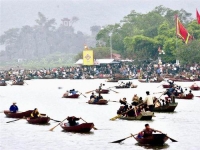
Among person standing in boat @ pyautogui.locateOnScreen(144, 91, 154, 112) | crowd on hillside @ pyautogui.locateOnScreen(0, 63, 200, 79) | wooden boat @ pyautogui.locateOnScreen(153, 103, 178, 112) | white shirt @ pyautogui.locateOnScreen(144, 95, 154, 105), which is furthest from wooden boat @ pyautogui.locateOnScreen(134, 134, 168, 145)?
crowd on hillside @ pyautogui.locateOnScreen(0, 63, 200, 79)

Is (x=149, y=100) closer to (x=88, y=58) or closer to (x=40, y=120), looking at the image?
(x=40, y=120)

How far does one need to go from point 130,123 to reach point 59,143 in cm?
876

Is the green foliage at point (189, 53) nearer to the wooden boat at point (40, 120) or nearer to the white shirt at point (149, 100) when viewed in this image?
the white shirt at point (149, 100)

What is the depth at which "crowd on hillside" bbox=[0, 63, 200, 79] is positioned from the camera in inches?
5032

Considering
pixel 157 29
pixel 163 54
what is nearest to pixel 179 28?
pixel 163 54

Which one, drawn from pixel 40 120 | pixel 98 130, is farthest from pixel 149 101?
pixel 40 120

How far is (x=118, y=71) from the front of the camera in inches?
5472

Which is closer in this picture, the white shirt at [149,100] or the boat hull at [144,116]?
the boat hull at [144,116]

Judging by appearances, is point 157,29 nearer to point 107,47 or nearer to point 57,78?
point 107,47

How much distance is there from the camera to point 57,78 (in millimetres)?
147000

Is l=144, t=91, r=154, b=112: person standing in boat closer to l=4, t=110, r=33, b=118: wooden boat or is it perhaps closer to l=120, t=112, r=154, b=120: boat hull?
l=120, t=112, r=154, b=120: boat hull

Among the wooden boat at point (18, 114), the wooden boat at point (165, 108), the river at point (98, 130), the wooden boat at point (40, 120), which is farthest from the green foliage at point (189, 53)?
the wooden boat at point (40, 120)

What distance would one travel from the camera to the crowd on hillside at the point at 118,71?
419 ft

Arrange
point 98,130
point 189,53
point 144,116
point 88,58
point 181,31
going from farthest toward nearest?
point 88,58, point 189,53, point 181,31, point 144,116, point 98,130
